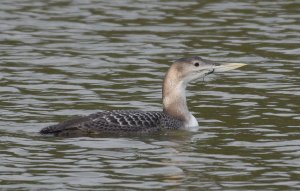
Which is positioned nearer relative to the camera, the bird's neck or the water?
the water

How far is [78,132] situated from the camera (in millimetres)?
14484

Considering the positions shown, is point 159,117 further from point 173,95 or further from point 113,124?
point 113,124

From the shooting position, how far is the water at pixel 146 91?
12570 mm

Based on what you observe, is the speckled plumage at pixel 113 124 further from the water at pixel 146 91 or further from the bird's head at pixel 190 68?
the bird's head at pixel 190 68

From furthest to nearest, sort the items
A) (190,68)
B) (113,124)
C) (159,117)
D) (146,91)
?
1. (146,91)
2. (190,68)
3. (159,117)
4. (113,124)

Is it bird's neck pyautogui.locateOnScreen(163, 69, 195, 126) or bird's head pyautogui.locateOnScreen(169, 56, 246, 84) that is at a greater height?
bird's head pyautogui.locateOnScreen(169, 56, 246, 84)

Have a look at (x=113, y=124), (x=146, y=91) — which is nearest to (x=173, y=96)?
(x=113, y=124)

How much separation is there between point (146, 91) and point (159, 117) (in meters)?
2.14

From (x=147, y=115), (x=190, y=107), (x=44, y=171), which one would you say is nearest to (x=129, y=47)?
(x=190, y=107)

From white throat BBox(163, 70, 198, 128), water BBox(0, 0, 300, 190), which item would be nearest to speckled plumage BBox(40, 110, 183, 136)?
water BBox(0, 0, 300, 190)

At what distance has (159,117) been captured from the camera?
15148 mm

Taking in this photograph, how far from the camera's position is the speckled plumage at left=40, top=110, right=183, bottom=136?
14422 millimetres

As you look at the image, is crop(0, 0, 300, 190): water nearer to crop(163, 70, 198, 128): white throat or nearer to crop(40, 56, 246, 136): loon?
crop(40, 56, 246, 136): loon

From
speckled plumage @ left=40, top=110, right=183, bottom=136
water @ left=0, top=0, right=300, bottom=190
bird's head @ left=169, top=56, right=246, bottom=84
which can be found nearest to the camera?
water @ left=0, top=0, right=300, bottom=190
